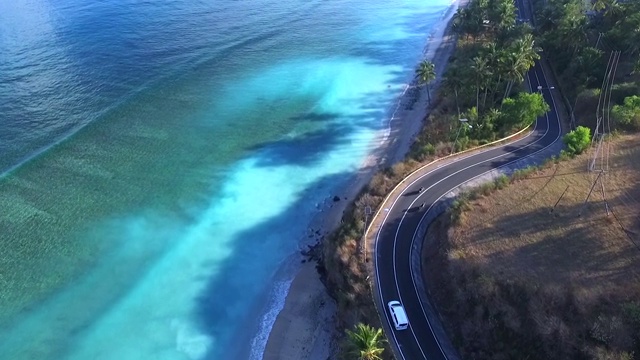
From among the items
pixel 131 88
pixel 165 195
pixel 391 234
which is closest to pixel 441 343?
pixel 391 234

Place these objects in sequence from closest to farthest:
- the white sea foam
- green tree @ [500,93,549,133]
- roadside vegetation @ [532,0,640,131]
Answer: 1. the white sea foam
2. roadside vegetation @ [532,0,640,131]
3. green tree @ [500,93,549,133]

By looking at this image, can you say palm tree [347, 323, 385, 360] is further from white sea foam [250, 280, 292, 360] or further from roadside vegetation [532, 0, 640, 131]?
roadside vegetation [532, 0, 640, 131]

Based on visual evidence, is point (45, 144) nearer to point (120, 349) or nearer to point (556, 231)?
point (120, 349)

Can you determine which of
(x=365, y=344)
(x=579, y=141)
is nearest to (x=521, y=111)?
(x=579, y=141)

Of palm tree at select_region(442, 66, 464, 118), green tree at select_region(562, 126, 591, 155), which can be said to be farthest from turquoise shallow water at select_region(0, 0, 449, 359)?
green tree at select_region(562, 126, 591, 155)

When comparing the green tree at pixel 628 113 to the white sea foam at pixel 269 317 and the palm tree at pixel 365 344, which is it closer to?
the palm tree at pixel 365 344

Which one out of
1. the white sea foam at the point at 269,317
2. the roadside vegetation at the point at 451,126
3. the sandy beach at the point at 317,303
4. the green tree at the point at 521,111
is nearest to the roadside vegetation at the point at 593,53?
the roadside vegetation at the point at 451,126
